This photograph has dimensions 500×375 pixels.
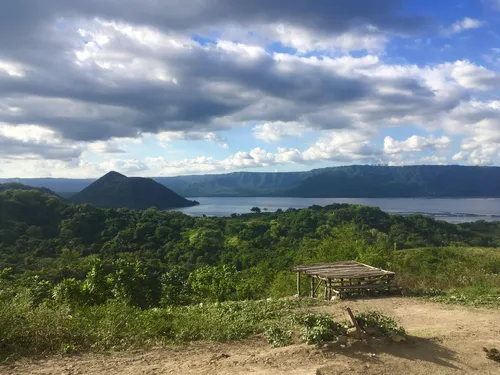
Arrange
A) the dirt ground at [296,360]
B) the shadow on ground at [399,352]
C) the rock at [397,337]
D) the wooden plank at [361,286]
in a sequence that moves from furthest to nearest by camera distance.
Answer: the wooden plank at [361,286] < the rock at [397,337] < the shadow on ground at [399,352] < the dirt ground at [296,360]

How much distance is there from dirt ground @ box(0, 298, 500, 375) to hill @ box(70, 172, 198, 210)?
102480mm

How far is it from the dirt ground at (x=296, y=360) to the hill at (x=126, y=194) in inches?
4035

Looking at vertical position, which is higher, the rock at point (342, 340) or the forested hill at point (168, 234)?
the rock at point (342, 340)

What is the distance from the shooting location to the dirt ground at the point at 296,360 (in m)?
4.83

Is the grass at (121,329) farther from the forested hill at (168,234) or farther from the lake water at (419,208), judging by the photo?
the lake water at (419,208)

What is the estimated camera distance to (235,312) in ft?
25.8

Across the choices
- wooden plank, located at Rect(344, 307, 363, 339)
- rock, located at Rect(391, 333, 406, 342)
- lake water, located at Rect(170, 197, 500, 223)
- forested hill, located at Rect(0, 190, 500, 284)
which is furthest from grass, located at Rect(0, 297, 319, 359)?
lake water, located at Rect(170, 197, 500, 223)

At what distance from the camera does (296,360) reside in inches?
199

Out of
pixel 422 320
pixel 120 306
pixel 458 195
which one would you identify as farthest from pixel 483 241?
pixel 458 195

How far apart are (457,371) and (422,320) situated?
2.68 meters

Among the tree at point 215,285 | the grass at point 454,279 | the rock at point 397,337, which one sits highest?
the rock at point 397,337

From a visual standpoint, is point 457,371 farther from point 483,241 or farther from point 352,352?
point 483,241

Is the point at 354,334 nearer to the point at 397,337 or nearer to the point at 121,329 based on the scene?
the point at 397,337

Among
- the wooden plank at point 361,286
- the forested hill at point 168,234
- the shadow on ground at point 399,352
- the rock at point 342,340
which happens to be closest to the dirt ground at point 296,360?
the shadow on ground at point 399,352
